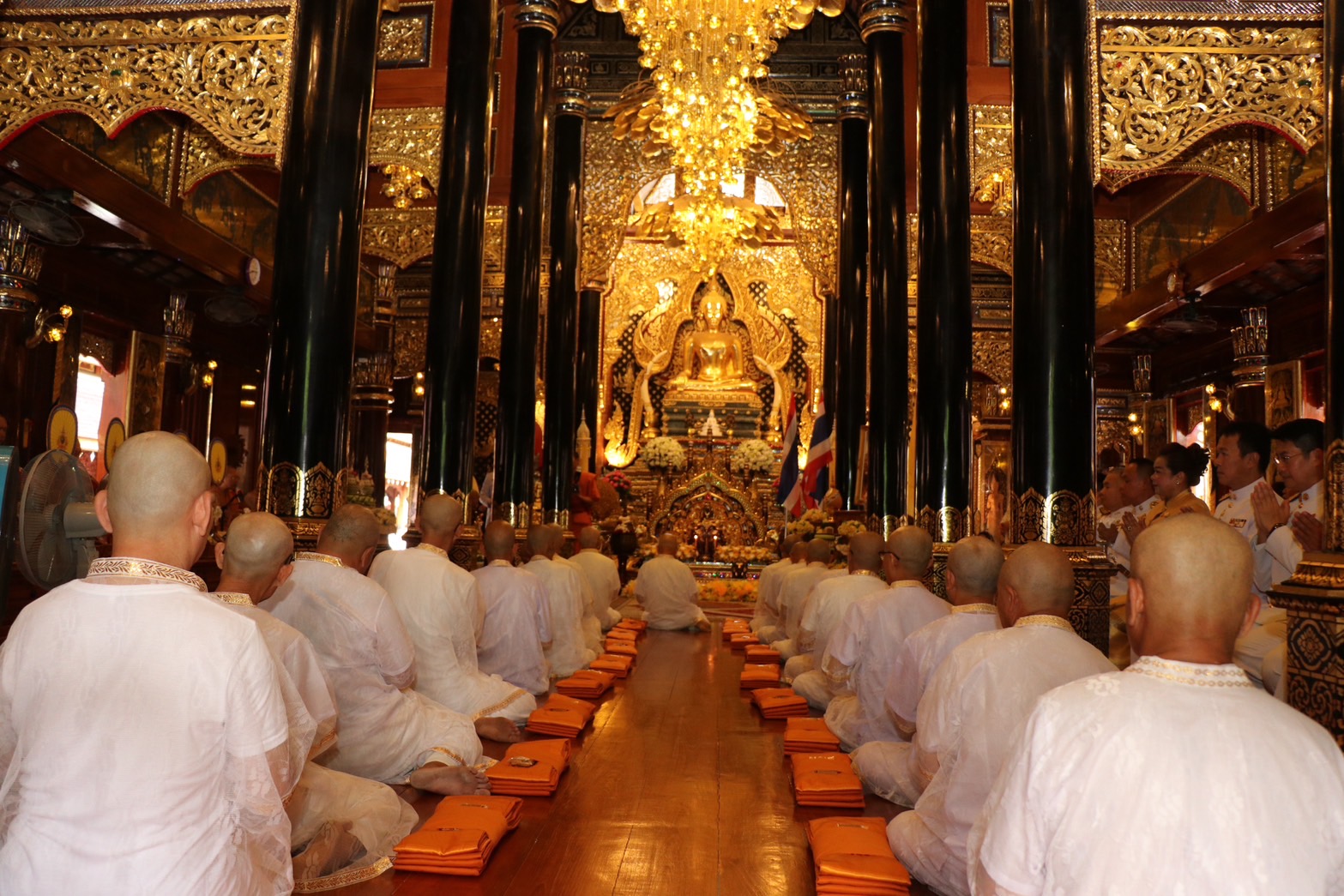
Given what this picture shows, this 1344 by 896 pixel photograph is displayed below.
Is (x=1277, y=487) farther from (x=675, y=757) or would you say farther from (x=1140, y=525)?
(x=675, y=757)

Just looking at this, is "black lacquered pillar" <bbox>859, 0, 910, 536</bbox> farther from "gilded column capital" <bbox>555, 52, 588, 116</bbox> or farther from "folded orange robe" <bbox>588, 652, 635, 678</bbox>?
"gilded column capital" <bbox>555, 52, 588, 116</bbox>

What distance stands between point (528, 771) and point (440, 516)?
1.67m

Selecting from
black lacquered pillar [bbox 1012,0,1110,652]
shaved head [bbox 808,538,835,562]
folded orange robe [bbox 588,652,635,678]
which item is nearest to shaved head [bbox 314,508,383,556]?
black lacquered pillar [bbox 1012,0,1110,652]

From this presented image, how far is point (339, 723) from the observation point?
185 inches

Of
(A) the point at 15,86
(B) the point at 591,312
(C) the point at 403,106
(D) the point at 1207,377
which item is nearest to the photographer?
(A) the point at 15,86

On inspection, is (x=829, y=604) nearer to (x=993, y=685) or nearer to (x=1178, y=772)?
(x=993, y=685)

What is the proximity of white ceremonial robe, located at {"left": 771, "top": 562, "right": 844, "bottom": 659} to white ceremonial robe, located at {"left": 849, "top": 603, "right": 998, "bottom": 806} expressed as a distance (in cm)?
398

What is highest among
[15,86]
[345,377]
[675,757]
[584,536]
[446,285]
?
[15,86]

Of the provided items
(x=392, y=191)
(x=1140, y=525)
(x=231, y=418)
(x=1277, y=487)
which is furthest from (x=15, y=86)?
(x=1277, y=487)

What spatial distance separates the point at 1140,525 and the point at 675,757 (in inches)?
123

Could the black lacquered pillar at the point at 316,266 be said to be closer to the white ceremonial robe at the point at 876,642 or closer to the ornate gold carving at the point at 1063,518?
the white ceremonial robe at the point at 876,642

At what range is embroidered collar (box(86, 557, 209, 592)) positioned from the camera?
222 cm

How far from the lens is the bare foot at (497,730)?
599cm

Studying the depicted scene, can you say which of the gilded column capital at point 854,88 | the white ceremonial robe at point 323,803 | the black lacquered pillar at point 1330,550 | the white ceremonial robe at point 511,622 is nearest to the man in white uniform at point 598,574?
the white ceremonial robe at point 511,622
